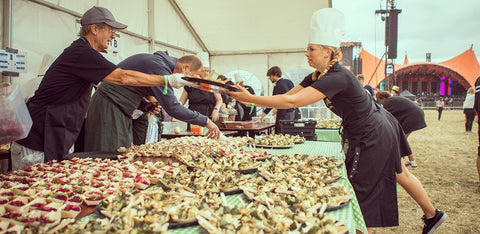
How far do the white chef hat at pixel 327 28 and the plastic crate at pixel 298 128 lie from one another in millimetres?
1709

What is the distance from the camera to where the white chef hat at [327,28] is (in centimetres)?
224

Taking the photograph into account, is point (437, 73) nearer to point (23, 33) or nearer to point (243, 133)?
point (243, 133)

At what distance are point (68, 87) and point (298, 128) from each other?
8.82 ft

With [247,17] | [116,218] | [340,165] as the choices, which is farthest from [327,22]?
[247,17]

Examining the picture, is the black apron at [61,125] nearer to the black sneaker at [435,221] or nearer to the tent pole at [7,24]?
the tent pole at [7,24]

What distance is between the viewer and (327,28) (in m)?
2.25

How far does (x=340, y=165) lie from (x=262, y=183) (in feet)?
2.43

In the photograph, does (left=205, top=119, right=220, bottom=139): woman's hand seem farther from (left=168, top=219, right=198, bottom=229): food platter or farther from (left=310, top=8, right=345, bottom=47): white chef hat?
(left=168, top=219, right=198, bottom=229): food platter

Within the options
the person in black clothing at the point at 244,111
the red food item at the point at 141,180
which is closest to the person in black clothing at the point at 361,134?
the red food item at the point at 141,180

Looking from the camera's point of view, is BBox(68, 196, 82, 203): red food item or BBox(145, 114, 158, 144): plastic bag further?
BBox(145, 114, 158, 144): plastic bag

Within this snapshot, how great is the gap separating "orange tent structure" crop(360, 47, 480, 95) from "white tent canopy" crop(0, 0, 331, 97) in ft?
40.2

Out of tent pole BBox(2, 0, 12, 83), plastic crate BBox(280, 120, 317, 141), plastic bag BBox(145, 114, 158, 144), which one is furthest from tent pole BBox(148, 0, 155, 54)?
plastic crate BBox(280, 120, 317, 141)

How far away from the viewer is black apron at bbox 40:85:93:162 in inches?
81.3

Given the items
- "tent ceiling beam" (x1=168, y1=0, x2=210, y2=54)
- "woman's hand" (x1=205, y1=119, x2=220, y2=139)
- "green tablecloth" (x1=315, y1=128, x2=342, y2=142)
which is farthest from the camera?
"tent ceiling beam" (x1=168, y1=0, x2=210, y2=54)
